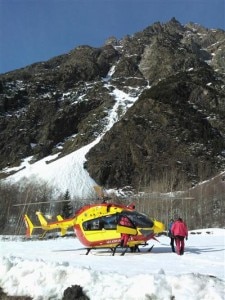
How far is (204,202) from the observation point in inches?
3253

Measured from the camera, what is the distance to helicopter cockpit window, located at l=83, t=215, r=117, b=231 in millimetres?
19000

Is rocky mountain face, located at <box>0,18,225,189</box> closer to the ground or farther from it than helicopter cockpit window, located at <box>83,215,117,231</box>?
farther from it

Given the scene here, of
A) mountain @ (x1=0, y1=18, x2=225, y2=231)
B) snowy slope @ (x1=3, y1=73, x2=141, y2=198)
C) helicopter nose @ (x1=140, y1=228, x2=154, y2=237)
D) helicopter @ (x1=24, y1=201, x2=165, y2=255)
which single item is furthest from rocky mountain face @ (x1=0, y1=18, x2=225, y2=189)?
helicopter nose @ (x1=140, y1=228, x2=154, y2=237)

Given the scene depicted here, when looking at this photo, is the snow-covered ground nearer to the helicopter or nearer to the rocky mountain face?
the helicopter

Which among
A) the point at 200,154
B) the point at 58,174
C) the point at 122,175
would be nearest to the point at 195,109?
the point at 200,154

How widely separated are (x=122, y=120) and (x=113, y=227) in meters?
108

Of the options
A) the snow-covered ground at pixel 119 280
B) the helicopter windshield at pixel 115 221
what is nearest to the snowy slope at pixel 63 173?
the helicopter windshield at pixel 115 221

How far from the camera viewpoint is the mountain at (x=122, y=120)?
10931 cm

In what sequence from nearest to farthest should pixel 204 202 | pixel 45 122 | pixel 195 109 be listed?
pixel 204 202, pixel 195 109, pixel 45 122

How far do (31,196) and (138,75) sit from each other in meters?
108

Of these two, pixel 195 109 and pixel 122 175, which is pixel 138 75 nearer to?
pixel 195 109

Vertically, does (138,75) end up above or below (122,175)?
above

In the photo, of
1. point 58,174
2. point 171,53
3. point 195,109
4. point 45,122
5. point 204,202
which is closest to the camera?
point 204,202

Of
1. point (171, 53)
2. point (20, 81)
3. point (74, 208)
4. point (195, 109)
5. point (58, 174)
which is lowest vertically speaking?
point (74, 208)
